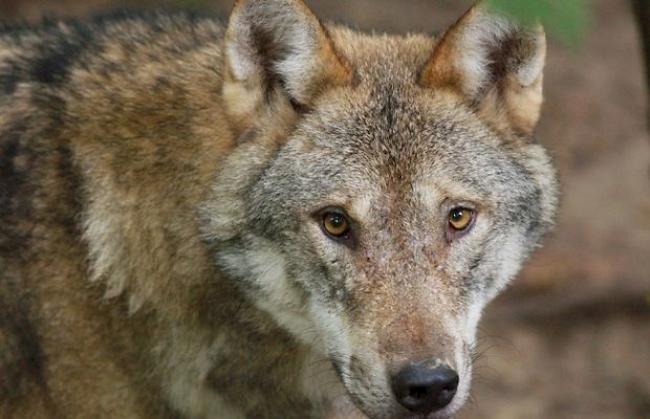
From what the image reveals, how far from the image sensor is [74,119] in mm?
5438

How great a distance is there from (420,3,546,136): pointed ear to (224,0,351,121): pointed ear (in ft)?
1.51

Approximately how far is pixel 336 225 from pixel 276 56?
0.84m

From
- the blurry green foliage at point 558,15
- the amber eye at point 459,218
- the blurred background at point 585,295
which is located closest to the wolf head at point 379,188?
the amber eye at point 459,218

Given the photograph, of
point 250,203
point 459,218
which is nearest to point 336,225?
point 250,203

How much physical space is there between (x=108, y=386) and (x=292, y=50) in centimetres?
182

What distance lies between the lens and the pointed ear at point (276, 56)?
4.97 m

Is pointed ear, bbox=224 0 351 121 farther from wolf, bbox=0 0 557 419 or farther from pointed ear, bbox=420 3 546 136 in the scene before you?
pointed ear, bbox=420 3 546 136

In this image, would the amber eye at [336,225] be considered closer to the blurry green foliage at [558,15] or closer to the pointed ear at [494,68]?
the pointed ear at [494,68]

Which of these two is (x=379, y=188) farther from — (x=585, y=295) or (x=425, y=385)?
(x=585, y=295)

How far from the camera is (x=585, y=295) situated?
33.3ft

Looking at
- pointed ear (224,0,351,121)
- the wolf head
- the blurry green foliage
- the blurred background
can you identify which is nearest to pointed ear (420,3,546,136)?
the wolf head

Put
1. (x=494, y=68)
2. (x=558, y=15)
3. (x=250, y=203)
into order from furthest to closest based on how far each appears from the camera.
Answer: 1. (x=494, y=68)
2. (x=250, y=203)
3. (x=558, y=15)

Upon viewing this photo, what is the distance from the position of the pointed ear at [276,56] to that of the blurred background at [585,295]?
11.6 ft

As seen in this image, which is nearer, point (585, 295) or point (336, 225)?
point (336, 225)
